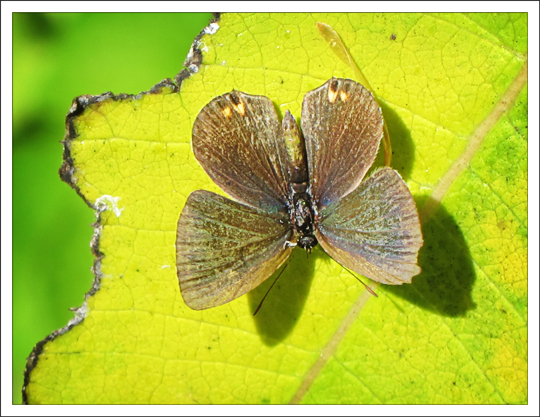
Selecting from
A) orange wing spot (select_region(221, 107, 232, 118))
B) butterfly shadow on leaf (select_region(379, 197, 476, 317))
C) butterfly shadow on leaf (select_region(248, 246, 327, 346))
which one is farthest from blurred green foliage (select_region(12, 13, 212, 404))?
butterfly shadow on leaf (select_region(379, 197, 476, 317))

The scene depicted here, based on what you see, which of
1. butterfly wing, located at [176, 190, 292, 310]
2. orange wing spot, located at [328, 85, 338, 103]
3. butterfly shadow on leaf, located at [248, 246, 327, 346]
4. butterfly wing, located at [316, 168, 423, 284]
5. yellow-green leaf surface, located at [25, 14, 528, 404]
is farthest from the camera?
butterfly shadow on leaf, located at [248, 246, 327, 346]

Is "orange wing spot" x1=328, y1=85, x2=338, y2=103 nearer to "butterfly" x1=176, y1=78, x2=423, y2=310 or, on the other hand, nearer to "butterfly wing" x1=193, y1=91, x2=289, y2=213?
"butterfly" x1=176, y1=78, x2=423, y2=310

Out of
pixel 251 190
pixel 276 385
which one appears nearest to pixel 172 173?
pixel 251 190

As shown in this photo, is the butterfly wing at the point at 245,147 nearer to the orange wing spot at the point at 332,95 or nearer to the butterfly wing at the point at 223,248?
the butterfly wing at the point at 223,248

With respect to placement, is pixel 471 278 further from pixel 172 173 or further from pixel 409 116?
pixel 172 173

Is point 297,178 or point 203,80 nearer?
point 297,178

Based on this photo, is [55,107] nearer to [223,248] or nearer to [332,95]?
[223,248]
